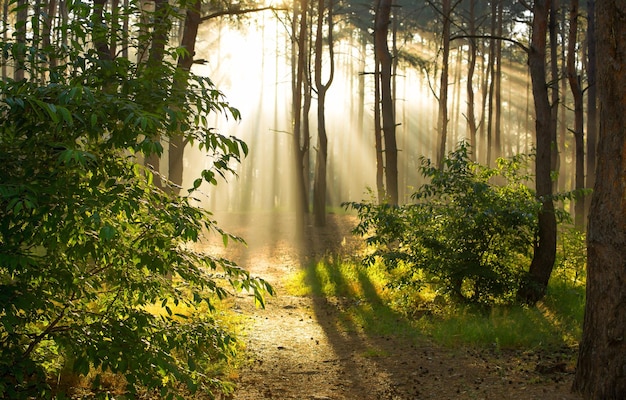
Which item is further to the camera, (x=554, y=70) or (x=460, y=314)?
(x=554, y=70)

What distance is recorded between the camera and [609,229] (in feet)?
17.5

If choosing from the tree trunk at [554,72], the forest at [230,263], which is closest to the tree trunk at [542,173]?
the forest at [230,263]

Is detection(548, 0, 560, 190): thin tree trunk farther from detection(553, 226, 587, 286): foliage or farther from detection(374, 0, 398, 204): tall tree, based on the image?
detection(374, 0, 398, 204): tall tree

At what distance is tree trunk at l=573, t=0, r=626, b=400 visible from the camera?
5246mm

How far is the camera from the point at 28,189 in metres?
3.16

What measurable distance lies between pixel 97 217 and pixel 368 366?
494 cm

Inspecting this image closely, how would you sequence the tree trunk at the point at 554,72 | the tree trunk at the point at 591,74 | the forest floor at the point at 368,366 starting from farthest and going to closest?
the tree trunk at the point at 591,74 → the tree trunk at the point at 554,72 → the forest floor at the point at 368,366

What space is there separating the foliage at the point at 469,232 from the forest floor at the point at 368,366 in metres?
1.40

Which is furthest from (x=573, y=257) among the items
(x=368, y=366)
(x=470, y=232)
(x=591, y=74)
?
(x=591, y=74)

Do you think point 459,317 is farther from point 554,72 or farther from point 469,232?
point 554,72

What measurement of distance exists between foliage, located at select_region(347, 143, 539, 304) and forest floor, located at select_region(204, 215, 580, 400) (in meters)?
1.40

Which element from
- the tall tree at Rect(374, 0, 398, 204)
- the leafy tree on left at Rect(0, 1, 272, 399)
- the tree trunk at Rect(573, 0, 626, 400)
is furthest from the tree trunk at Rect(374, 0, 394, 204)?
the leafy tree on left at Rect(0, 1, 272, 399)

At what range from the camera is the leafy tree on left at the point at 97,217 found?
3.39m

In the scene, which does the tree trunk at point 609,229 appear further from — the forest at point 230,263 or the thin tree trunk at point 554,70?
the thin tree trunk at point 554,70
